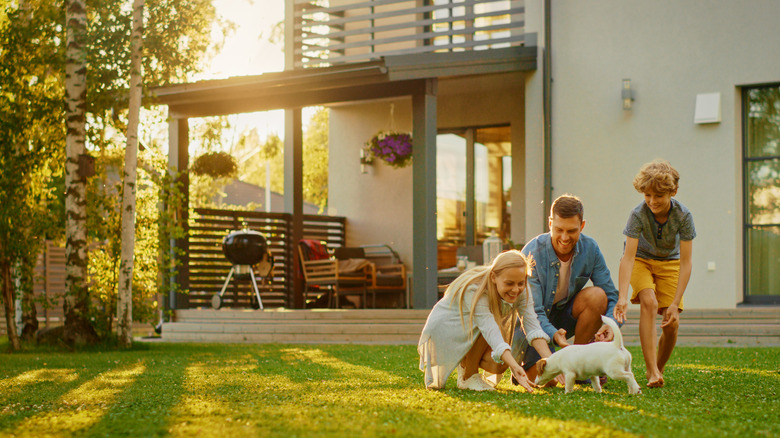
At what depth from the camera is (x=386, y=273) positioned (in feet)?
43.2

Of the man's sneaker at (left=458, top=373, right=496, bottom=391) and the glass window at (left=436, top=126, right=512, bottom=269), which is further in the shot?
the glass window at (left=436, top=126, right=512, bottom=269)

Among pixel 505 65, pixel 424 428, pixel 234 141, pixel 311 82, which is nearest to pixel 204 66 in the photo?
pixel 311 82

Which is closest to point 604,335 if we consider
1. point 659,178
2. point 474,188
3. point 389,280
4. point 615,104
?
point 659,178

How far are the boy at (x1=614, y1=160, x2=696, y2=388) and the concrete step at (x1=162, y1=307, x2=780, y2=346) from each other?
449cm

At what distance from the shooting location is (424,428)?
3111 mm

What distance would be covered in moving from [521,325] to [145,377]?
2657mm

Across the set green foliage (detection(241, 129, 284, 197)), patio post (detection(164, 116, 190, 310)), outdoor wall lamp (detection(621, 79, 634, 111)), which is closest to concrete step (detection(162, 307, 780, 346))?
patio post (detection(164, 116, 190, 310))

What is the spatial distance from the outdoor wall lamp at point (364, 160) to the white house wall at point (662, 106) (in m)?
3.88

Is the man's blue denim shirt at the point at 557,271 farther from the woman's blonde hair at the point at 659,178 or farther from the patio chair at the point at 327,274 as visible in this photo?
the patio chair at the point at 327,274

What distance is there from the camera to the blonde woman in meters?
4.23

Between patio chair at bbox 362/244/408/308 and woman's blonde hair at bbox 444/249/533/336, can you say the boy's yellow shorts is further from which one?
patio chair at bbox 362/244/408/308

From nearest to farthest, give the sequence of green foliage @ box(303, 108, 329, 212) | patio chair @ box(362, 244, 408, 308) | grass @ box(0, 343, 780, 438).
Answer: grass @ box(0, 343, 780, 438) < patio chair @ box(362, 244, 408, 308) < green foliage @ box(303, 108, 329, 212)

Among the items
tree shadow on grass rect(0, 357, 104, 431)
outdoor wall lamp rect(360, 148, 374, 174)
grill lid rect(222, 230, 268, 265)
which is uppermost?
outdoor wall lamp rect(360, 148, 374, 174)

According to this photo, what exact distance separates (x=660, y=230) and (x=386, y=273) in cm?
858
